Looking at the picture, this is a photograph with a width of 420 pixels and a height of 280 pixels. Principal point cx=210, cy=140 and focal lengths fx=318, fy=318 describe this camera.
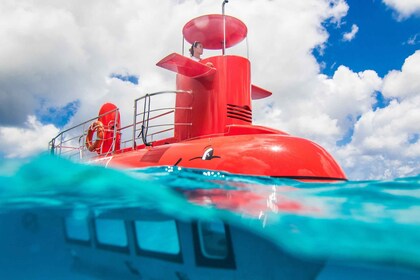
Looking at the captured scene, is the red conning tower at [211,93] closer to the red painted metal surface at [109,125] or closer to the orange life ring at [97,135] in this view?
the orange life ring at [97,135]

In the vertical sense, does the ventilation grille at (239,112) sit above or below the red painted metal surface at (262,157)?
above

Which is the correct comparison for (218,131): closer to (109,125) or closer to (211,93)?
(211,93)

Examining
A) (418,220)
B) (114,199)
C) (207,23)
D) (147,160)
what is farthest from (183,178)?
(207,23)

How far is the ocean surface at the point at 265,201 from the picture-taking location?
11.1ft

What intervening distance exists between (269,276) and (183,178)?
62.7 inches

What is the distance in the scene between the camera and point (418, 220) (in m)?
3.22

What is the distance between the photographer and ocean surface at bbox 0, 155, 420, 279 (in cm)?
338

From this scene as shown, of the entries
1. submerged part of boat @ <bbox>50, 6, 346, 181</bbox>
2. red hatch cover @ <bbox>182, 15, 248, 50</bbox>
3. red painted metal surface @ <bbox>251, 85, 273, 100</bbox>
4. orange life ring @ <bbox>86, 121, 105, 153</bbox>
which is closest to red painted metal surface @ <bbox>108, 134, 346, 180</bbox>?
submerged part of boat @ <bbox>50, 6, 346, 181</bbox>

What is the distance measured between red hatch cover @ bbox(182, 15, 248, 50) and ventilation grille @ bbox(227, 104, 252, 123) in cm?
203

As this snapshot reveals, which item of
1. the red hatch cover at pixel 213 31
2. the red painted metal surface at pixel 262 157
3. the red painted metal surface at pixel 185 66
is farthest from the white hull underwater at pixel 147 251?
the red hatch cover at pixel 213 31

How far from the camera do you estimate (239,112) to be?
6336mm

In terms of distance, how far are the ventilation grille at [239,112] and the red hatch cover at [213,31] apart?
6.68 feet

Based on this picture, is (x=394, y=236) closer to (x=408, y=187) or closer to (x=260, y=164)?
(x=408, y=187)

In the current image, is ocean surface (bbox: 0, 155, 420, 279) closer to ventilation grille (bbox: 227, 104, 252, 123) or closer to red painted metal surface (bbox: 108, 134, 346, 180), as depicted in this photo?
red painted metal surface (bbox: 108, 134, 346, 180)
